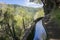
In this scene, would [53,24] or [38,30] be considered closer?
[53,24]

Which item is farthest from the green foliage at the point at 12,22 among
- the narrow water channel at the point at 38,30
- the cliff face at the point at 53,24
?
the cliff face at the point at 53,24

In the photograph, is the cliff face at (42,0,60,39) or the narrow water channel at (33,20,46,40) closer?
the cliff face at (42,0,60,39)

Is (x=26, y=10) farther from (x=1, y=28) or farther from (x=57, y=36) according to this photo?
(x=57, y=36)

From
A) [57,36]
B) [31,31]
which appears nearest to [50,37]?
[57,36]

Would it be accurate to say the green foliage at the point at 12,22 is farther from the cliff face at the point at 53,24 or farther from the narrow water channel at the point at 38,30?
the cliff face at the point at 53,24

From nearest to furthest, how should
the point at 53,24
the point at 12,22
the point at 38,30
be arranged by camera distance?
1. the point at 53,24
2. the point at 38,30
3. the point at 12,22

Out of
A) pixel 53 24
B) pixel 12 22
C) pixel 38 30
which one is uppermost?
pixel 53 24

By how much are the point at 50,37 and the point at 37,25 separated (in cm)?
91

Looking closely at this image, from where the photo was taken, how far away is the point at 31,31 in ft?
12.5

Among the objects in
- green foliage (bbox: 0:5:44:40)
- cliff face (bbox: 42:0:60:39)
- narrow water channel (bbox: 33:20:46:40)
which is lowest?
green foliage (bbox: 0:5:44:40)

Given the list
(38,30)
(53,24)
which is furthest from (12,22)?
(53,24)

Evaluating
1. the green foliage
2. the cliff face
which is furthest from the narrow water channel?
the green foliage

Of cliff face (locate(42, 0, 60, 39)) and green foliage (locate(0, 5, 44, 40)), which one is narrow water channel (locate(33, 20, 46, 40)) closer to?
cliff face (locate(42, 0, 60, 39))

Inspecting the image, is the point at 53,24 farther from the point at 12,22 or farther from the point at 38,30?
the point at 12,22
